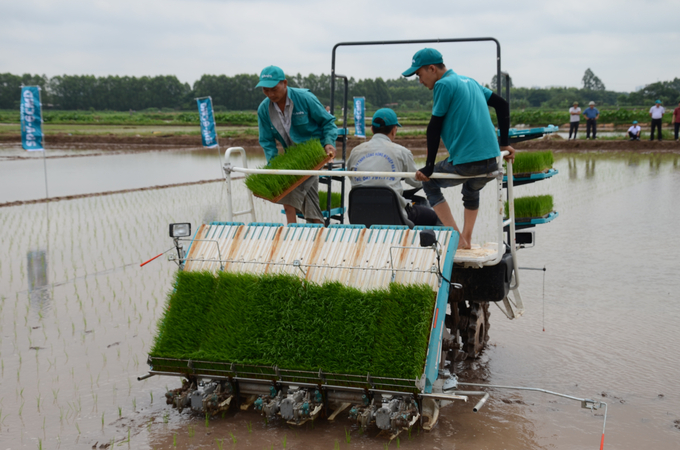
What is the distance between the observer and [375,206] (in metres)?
4.89

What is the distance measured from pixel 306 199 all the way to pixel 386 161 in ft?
2.59

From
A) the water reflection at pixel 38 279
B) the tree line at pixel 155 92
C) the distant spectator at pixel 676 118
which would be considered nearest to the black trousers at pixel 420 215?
the water reflection at pixel 38 279

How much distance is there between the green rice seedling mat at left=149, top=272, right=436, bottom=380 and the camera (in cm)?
359

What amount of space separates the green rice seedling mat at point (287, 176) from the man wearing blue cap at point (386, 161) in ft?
0.97

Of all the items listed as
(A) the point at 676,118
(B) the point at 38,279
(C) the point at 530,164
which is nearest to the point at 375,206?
(C) the point at 530,164

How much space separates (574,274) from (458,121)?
4156 mm

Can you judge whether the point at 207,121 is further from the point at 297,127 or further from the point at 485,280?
the point at 485,280

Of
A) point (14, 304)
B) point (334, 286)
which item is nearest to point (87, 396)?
point (334, 286)

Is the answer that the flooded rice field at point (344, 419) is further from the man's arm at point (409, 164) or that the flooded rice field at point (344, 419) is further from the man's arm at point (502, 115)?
the man's arm at point (502, 115)

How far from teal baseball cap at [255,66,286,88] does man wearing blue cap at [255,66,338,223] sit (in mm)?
64

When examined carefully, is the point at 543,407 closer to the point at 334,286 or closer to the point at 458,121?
the point at 334,286

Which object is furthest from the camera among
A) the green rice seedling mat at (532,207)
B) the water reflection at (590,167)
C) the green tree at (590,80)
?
the green tree at (590,80)

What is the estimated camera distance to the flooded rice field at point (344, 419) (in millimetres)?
4000

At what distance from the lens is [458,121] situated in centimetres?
458
